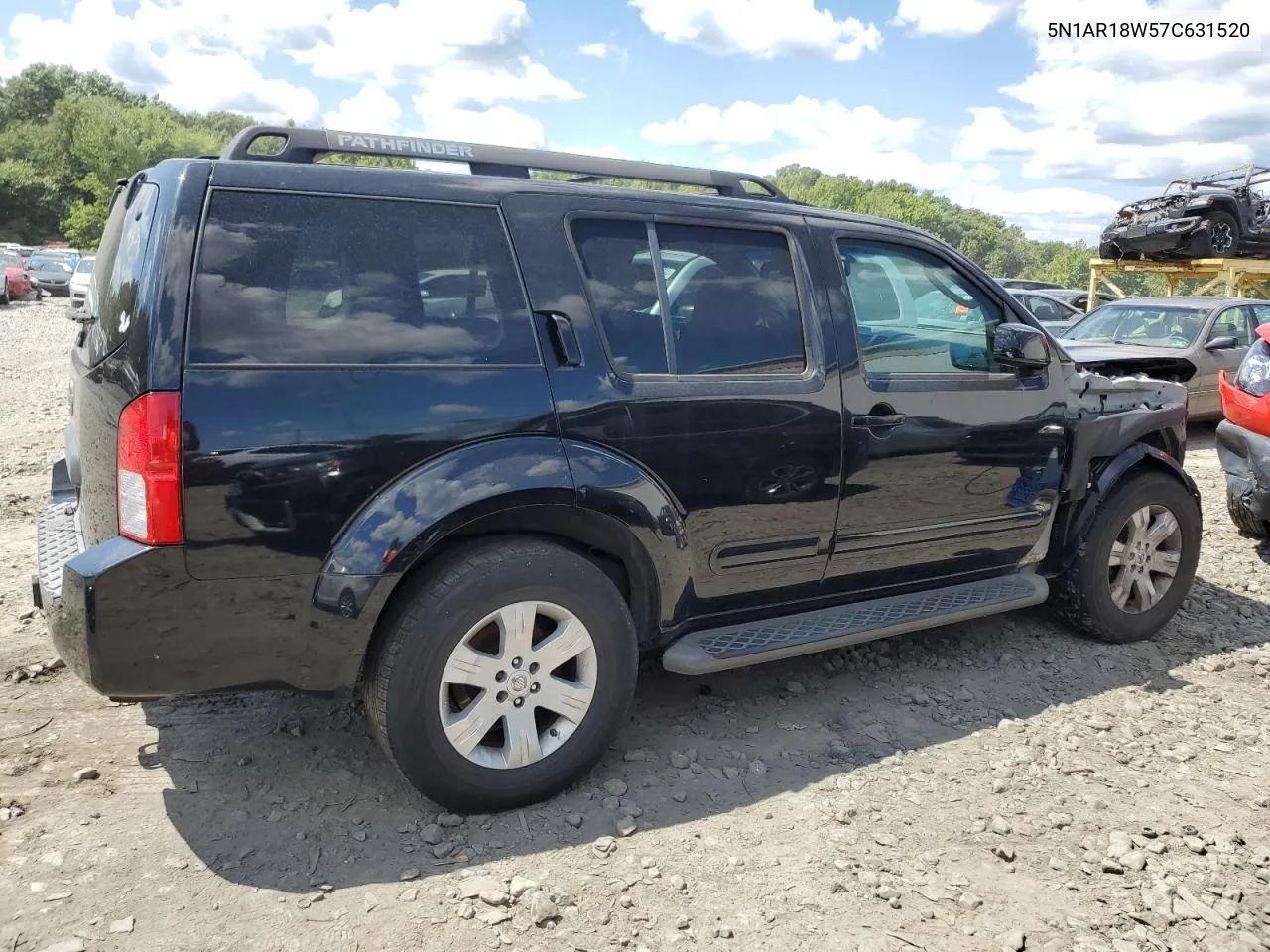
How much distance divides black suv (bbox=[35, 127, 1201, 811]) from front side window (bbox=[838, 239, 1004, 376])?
1 cm

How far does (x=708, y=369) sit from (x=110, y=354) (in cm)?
180

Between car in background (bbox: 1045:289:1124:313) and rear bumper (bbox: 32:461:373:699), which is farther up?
car in background (bbox: 1045:289:1124:313)

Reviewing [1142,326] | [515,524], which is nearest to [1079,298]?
[1142,326]

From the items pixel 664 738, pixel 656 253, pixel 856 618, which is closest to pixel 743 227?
pixel 656 253

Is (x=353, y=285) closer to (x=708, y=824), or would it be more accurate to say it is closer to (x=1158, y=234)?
(x=708, y=824)

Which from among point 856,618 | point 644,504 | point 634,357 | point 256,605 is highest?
point 634,357

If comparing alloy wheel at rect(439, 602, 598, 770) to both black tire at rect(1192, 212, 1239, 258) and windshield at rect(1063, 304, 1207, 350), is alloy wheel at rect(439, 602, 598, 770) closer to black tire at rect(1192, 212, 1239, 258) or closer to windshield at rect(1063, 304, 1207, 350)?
windshield at rect(1063, 304, 1207, 350)

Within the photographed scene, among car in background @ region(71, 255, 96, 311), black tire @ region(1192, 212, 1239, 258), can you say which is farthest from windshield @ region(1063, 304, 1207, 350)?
car in background @ region(71, 255, 96, 311)

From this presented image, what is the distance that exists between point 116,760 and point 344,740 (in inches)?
28.7

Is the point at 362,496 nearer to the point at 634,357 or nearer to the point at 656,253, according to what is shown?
the point at 634,357

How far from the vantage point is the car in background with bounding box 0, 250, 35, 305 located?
28.4 m

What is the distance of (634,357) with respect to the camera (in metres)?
3.23

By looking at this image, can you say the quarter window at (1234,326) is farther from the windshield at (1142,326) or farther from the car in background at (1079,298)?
the car in background at (1079,298)

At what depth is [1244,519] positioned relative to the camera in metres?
6.12
